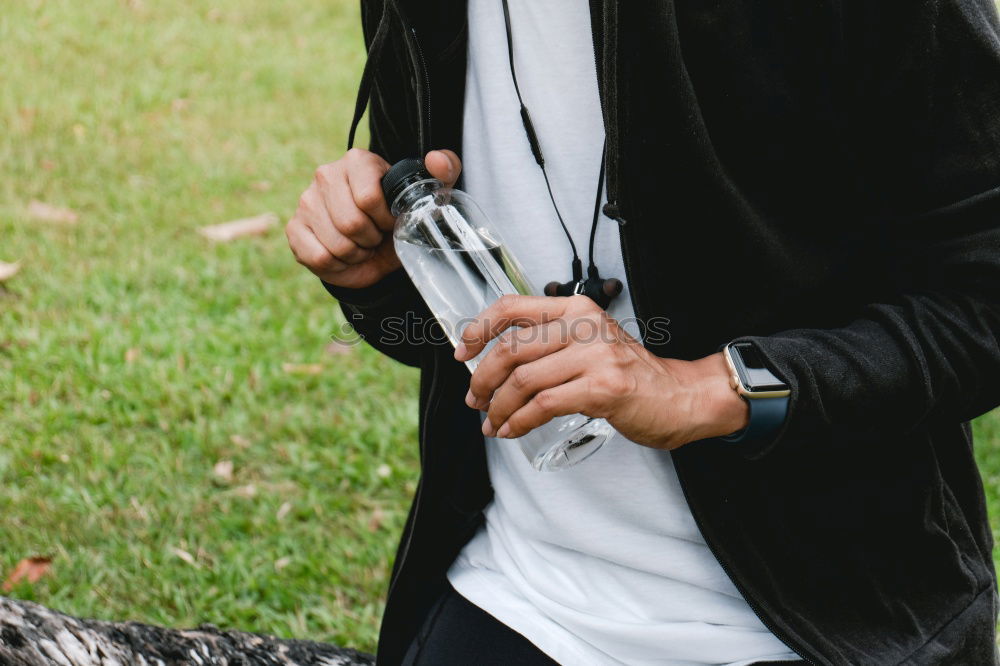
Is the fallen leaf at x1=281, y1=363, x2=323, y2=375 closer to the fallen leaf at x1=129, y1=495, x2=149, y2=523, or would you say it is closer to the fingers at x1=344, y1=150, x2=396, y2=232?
the fallen leaf at x1=129, y1=495, x2=149, y2=523

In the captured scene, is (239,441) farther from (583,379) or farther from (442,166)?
(583,379)

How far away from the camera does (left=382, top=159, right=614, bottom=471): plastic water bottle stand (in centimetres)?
156

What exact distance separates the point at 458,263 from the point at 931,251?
75 cm

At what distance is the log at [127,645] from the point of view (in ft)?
4.96

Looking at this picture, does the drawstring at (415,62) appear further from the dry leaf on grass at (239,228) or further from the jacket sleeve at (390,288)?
the dry leaf on grass at (239,228)

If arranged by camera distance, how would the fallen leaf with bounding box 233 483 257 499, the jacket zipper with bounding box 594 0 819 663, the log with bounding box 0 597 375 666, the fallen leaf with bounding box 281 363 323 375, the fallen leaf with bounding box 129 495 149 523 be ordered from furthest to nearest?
the fallen leaf with bounding box 281 363 323 375
the fallen leaf with bounding box 233 483 257 499
the fallen leaf with bounding box 129 495 149 523
the log with bounding box 0 597 375 666
the jacket zipper with bounding box 594 0 819 663

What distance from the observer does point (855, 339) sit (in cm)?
139

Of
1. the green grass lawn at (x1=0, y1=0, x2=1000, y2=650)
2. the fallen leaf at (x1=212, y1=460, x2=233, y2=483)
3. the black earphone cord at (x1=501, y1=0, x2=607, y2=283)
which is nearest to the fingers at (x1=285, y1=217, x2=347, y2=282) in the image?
the black earphone cord at (x1=501, y1=0, x2=607, y2=283)

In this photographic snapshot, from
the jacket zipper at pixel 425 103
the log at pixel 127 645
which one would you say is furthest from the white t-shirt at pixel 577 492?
the log at pixel 127 645

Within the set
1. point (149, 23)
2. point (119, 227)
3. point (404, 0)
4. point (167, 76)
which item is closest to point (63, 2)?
point (149, 23)

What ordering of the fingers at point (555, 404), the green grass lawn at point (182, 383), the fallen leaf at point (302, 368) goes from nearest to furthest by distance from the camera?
the fingers at point (555, 404) → the green grass lawn at point (182, 383) → the fallen leaf at point (302, 368)

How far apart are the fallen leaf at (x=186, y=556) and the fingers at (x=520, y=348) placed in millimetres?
2094

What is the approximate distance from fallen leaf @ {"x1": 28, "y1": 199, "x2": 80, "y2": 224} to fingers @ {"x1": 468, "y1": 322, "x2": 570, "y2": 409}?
4.63m

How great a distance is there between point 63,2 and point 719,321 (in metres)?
8.15
